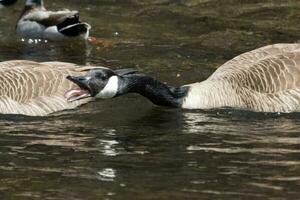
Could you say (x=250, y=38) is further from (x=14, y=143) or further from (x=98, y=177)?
(x=98, y=177)

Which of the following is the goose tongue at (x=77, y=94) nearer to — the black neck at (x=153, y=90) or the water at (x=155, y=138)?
the water at (x=155, y=138)

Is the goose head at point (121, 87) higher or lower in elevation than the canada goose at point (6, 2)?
lower

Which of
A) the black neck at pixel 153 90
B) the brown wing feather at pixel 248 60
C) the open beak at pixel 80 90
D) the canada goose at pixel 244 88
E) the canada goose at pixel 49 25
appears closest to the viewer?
the open beak at pixel 80 90

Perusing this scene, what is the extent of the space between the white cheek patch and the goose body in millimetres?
963

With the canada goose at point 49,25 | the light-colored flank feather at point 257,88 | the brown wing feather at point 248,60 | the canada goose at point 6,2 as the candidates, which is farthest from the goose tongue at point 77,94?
the canada goose at point 6,2

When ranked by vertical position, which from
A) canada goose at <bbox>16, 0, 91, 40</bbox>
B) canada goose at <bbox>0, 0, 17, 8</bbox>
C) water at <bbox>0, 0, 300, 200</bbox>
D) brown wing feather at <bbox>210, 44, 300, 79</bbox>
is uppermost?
canada goose at <bbox>0, 0, 17, 8</bbox>

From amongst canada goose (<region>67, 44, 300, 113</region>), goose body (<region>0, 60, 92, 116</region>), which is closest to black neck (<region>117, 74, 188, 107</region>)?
canada goose (<region>67, 44, 300, 113</region>)

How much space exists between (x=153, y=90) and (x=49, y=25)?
6.98m

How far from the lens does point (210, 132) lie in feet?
37.1

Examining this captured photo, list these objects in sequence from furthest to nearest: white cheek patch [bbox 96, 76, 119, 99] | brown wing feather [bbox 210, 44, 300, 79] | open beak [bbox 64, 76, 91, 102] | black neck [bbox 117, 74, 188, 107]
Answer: brown wing feather [bbox 210, 44, 300, 79] < black neck [bbox 117, 74, 188, 107] < white cheek patch [bbox 96, 76, 119, 99] < open beak [bbox 64, 76, 91, 102]

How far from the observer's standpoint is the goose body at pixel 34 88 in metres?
12.3

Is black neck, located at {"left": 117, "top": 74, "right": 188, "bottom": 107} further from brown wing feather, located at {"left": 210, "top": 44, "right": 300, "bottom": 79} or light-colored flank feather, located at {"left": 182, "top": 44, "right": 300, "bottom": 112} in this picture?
brown wing feather, located at {"left": 210, "top": 44, "right": 300, "bottom": 79}

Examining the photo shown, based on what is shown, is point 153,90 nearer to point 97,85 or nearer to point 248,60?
point 97,85

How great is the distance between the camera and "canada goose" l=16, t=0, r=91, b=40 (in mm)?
18219
